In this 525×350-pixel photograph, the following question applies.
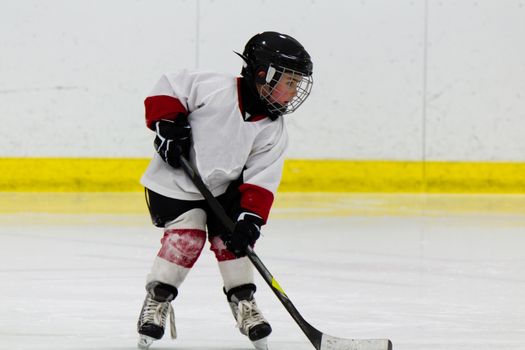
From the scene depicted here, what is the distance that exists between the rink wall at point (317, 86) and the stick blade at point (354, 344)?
509 cm

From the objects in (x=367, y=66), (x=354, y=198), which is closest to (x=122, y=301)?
(x=354, y=198)

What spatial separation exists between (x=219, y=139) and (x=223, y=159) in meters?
0.05

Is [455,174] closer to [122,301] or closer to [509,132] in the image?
[509,132]

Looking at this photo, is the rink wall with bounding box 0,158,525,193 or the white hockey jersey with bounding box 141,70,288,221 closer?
the white hockey jersey with bounding box 141,70,288,221

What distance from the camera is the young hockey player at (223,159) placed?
2.31 meters

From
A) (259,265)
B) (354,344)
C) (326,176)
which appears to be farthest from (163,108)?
(326,176)

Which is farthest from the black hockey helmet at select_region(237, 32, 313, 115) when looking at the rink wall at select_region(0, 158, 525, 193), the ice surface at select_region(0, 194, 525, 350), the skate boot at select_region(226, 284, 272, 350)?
the rink wall at select_region(0, 158, 525, 193)

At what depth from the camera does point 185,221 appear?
235 cm

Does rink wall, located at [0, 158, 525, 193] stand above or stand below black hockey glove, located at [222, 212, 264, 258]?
below

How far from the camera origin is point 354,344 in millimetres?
2197

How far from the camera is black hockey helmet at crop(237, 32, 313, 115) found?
2295mm

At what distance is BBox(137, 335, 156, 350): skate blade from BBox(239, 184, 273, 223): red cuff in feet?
1.16

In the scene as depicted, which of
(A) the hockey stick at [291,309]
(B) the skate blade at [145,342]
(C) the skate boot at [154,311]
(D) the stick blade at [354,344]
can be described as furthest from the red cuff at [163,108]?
(D) the stick blade at [354,344]

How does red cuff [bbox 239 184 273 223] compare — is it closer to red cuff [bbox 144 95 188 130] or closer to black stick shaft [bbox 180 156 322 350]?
black stick shaft [bbox 180 156 322 350]
